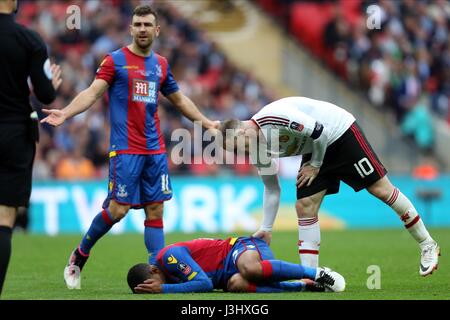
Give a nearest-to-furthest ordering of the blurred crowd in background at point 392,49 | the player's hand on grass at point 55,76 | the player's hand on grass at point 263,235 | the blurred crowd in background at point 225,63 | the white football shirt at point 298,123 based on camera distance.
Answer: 1. the player's hand on grass at point 55,76
2. the white football shirt at point 298,123
3. the player's hand on grass at point 263,235
4. the blurred crowd in background at point 225,63
5. the blurred crowd in background at point 392,49

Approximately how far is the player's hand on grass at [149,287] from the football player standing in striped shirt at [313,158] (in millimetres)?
1200

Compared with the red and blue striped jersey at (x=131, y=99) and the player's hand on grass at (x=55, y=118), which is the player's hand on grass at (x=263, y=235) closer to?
the red and blue striped jersey at (x=131, y=99)

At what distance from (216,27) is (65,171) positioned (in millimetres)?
7916

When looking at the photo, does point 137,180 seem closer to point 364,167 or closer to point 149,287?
point 149,287

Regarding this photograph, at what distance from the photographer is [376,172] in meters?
9.67

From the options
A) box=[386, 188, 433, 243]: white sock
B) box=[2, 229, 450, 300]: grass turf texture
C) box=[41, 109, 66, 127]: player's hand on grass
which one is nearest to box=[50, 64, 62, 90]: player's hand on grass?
box=[41, 109, 66, 127]: player's hand on grass

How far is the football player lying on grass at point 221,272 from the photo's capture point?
338 inches

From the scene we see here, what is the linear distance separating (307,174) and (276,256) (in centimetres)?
390

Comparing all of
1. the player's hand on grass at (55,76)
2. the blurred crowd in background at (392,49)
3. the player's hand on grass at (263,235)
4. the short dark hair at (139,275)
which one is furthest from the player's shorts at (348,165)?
the blurred crowd in background at (392,49)

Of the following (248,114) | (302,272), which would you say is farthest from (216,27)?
(302,272)

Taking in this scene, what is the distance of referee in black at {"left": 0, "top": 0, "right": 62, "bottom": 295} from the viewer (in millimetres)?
7238

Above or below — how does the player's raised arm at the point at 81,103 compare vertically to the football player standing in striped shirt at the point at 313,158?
above

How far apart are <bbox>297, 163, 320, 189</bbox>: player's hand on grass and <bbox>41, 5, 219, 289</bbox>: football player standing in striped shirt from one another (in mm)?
1412

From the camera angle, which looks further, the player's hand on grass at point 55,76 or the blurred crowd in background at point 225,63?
the blurred crowd in background at point 225,63
